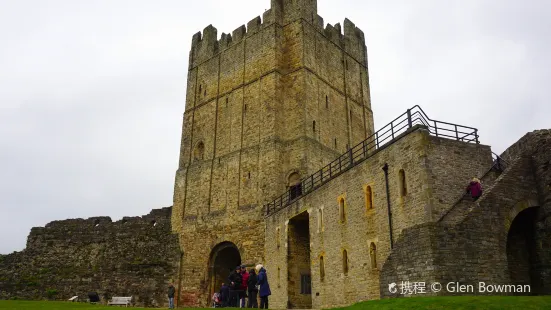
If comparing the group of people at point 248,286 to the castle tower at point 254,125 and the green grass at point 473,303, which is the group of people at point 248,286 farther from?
Answer: the castle tower at point 254,125

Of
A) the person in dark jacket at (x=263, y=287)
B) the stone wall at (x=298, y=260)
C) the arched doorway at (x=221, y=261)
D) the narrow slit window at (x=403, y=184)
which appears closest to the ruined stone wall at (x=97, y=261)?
the arched doorway at (x=221, y=261)

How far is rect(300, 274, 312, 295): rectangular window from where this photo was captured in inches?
865

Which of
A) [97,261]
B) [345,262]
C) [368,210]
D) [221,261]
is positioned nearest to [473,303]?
[368,210]

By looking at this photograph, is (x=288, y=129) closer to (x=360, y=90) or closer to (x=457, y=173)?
(x=360, y=90)

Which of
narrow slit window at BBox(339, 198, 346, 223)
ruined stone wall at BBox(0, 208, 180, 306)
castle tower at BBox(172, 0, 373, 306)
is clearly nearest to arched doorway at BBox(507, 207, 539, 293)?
narrow slit window at BBox(339, 198, 346, 223)

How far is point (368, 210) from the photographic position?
17.1 metres

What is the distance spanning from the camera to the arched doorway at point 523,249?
15052 mm

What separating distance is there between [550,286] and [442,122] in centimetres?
594

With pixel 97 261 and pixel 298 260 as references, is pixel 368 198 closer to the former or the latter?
pixel 298 260

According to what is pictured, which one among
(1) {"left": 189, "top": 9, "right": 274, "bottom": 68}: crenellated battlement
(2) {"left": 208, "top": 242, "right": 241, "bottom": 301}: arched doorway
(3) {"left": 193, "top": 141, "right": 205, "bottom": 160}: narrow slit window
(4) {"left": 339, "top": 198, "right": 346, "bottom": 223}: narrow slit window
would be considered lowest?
(2) {"left": 208, "top": 242, "right": 241, "bottom": 301}: arched doorway

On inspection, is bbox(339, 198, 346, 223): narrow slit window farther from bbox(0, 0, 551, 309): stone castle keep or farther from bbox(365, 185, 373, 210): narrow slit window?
bbox(365, 185, 373, 210): narrow slit window

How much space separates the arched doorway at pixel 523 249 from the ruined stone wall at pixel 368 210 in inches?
90.0

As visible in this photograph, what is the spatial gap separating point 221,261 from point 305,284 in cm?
829

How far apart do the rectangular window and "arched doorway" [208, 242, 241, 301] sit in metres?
6.74
